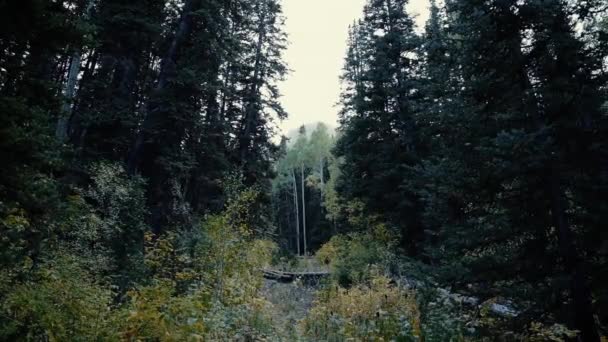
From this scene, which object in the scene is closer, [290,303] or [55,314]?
[55,314]

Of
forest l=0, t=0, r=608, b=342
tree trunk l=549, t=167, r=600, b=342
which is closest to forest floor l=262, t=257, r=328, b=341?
forest l=0, t=0, r=608, b=342

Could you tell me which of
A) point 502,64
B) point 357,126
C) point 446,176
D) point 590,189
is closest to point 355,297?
point 446,176

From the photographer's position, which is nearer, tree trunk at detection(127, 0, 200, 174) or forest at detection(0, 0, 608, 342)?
forest at detection(0, 0, 608, 342)

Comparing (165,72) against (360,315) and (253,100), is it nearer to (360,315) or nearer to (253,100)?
(253,100)

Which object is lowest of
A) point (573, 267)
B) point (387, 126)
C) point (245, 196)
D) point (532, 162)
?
point (573, 267)

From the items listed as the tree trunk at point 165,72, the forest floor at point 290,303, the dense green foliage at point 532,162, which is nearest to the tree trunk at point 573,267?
the dense green foliage at point 532,162

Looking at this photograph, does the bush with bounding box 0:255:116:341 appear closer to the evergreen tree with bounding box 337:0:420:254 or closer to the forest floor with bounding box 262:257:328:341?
the forest floor with bounding box 262:257:328:341

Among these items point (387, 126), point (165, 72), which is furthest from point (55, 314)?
point (387, 126)

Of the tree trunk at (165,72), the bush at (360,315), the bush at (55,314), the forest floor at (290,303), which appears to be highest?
the tree trunk at (165,72)

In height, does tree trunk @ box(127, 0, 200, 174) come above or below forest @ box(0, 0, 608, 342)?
above

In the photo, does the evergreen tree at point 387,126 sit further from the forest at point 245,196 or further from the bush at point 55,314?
the bush at point 55,314

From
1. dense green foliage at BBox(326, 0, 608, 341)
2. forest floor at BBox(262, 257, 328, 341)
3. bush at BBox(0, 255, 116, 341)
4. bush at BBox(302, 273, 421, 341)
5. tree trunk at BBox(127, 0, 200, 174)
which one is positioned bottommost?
forest floor at BBox(262, 257, 328, 341)

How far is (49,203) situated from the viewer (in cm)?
508

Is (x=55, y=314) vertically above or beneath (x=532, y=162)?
beneath
